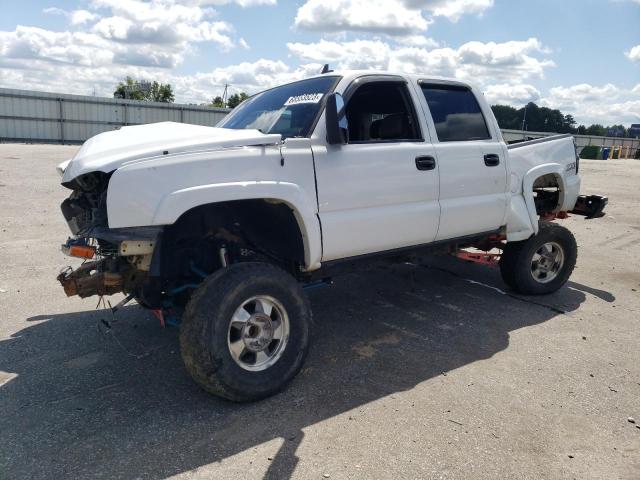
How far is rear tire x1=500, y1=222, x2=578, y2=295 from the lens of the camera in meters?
5.57

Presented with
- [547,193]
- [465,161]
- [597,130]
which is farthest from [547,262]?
[597,130]

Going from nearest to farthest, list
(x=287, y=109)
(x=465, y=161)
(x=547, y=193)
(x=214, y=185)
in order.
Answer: (x=214, y=185), (x=287, y=109), (x=465, y=161), (x=547, y=193)

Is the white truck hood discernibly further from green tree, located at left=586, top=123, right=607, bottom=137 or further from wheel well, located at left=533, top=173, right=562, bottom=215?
green tree, located at left=586, top=123, right=607, bottom=137

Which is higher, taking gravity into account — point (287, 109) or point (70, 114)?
point (70, 114)

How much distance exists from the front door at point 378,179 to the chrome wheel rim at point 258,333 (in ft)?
1.87

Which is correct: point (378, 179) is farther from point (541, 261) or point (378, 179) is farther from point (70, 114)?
point (70, 114)

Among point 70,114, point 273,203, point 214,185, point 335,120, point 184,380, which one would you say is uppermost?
point 70,114

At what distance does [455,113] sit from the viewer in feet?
15.8

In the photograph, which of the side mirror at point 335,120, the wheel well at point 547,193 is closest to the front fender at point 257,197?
the side mirror at point 335,120

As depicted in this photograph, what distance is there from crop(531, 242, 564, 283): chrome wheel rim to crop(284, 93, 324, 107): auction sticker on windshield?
124 inches

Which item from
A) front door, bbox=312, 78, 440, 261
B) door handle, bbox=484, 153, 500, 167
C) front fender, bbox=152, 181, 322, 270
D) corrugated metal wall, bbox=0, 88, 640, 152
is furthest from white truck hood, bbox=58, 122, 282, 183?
corrugated metal wall, bbox=0, 88, 640, 152

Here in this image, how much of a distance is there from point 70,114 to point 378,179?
31028 mm

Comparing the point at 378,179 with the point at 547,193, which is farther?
the point at 547,193

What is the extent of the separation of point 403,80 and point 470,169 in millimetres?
987
